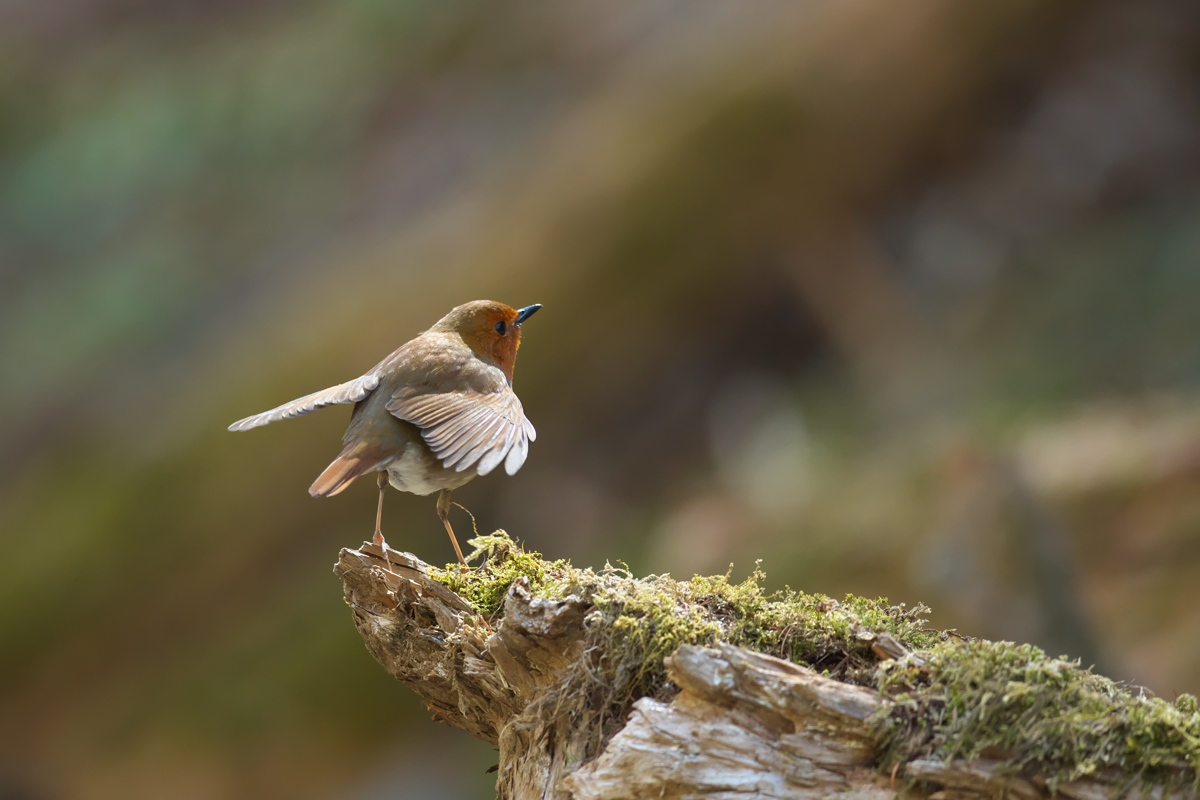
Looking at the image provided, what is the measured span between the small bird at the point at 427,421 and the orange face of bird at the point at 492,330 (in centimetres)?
4

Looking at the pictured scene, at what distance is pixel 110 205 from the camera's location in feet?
45.5

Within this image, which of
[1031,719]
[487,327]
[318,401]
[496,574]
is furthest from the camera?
[487,327]

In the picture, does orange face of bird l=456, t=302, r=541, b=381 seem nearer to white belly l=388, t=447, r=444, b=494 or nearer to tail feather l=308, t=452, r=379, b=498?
white belly l=388, t=447, r=444, b=494

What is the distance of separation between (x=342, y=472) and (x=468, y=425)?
1.68ft

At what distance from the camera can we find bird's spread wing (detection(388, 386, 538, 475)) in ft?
12.0

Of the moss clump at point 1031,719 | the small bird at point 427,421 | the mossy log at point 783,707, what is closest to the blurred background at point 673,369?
the small bird at point 427,421

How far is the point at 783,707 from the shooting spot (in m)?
2.43

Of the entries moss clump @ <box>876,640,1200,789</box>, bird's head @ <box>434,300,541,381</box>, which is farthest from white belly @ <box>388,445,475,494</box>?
moss clump @ <box>876,640,1200,789</box>

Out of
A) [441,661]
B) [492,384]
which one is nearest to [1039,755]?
[441,661]

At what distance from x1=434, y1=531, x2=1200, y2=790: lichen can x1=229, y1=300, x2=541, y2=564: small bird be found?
2.25 ft

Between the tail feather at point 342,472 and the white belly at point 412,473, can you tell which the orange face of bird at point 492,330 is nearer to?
the white belly at point 412,473

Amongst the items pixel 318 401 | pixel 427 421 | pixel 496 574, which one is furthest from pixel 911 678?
pixel 318 401

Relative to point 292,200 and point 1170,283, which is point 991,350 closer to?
point 1170,283

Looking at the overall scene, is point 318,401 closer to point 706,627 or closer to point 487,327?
point 487,327
